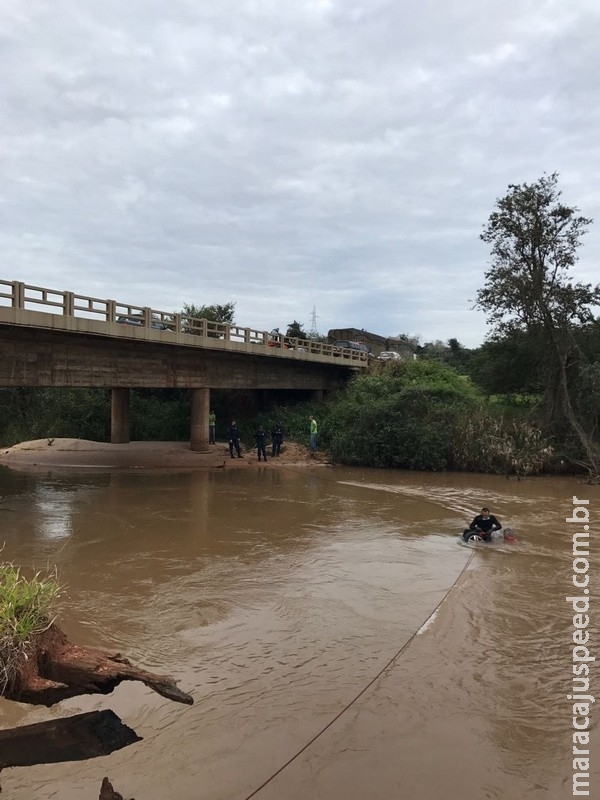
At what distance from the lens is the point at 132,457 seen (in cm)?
2564

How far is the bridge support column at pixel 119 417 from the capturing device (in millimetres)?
29281

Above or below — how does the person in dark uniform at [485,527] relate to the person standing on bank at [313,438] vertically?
below

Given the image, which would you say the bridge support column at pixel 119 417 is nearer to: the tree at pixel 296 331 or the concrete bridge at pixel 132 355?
the concrete bridge at pixel 132 355

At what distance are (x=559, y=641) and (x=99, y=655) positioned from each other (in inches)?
207

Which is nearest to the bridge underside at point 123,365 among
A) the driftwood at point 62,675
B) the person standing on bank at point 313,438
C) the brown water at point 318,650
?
the person standing on bank at point 313,438

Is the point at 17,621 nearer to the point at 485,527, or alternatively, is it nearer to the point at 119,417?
the point at 485,527

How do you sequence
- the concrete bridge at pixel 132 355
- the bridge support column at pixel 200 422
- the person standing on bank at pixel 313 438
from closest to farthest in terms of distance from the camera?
the concrete bridge at pixel 132 355
the person standing on bank at pixel 313 438
the bridge support column at pixel 200 422

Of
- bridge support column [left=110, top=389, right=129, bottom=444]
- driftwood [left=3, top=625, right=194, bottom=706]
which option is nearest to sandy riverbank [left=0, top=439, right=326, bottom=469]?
bridge support column [left=110, top=389, right=129, bottom=444]

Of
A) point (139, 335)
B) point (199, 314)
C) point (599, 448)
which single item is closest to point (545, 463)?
point (599, 448)

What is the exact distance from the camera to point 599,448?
2230cm

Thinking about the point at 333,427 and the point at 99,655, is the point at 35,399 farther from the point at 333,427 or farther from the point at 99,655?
the point at 99,655

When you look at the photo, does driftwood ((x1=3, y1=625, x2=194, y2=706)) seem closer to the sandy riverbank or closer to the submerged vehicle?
the submerged vehicle

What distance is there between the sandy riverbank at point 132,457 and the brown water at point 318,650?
1034 cm

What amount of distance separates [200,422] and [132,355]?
18.6 ft
